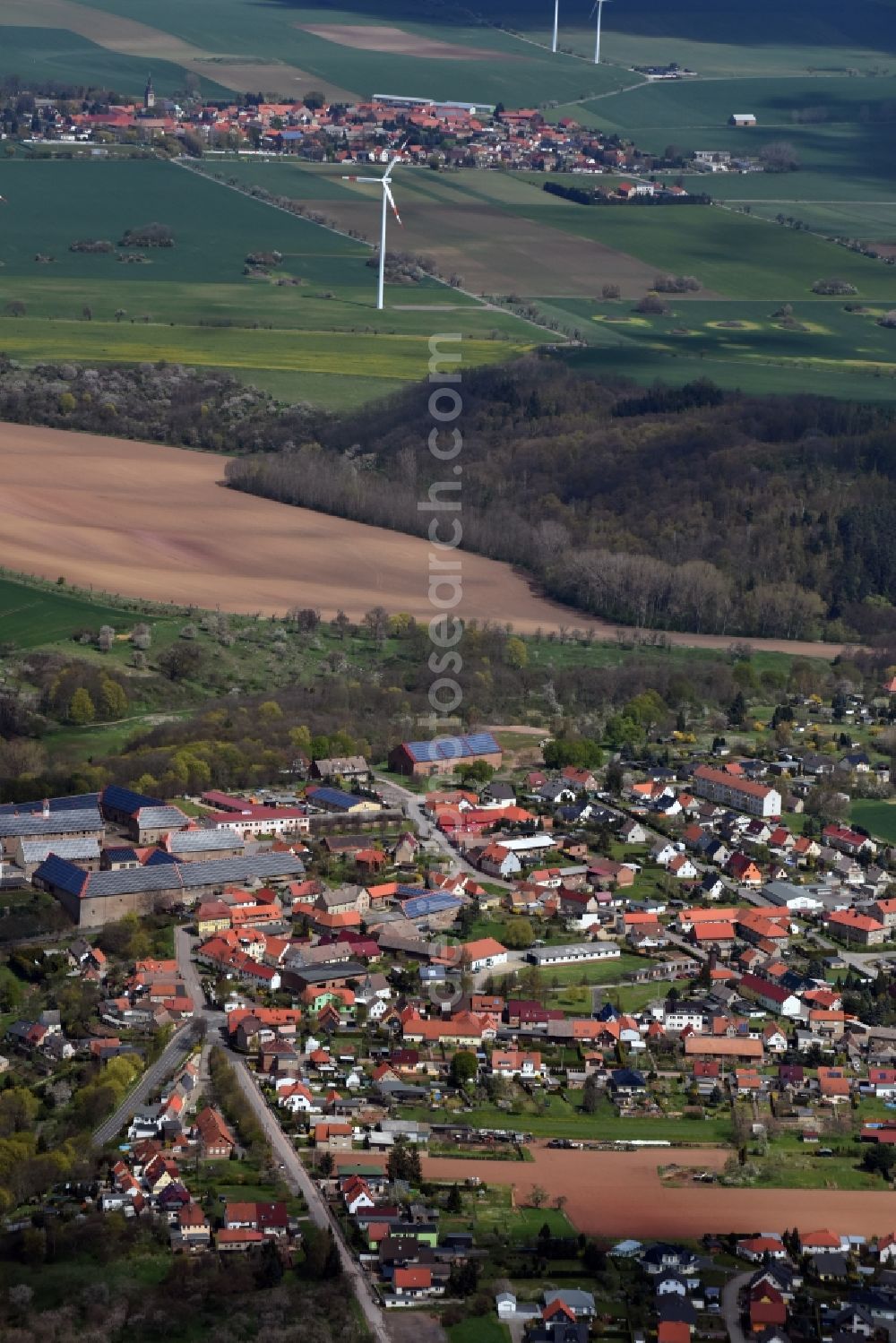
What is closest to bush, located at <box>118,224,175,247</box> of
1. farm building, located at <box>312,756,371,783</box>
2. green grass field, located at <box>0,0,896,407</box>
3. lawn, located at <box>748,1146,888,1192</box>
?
green grass field, located at <box>0,0,896,407</box>

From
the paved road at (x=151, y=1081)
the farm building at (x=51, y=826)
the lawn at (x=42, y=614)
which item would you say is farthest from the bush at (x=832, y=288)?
the paved road at (x=151, y=1081)

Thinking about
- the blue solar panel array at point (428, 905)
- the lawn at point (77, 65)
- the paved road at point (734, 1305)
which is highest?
the lawn at point (77, 65)

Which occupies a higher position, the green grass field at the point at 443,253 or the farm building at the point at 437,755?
the green grass field at the point at 443,253

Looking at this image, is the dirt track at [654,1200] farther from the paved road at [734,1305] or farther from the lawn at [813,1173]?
the paved road at [734,1305]

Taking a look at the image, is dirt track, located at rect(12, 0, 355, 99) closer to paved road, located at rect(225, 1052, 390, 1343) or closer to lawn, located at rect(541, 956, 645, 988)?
lawn, located at rect(541, 956, 645, 988)

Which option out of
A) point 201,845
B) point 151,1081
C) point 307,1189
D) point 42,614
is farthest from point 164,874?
point 42,614

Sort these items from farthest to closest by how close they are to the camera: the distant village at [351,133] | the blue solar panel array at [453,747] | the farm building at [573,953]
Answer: the distant village at [351,133] < the blue solar panel array at [453,747] < the farm building at [573,953]

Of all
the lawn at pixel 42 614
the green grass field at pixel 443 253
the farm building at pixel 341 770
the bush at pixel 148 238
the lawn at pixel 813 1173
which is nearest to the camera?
the lawn at pixel 813 1173
